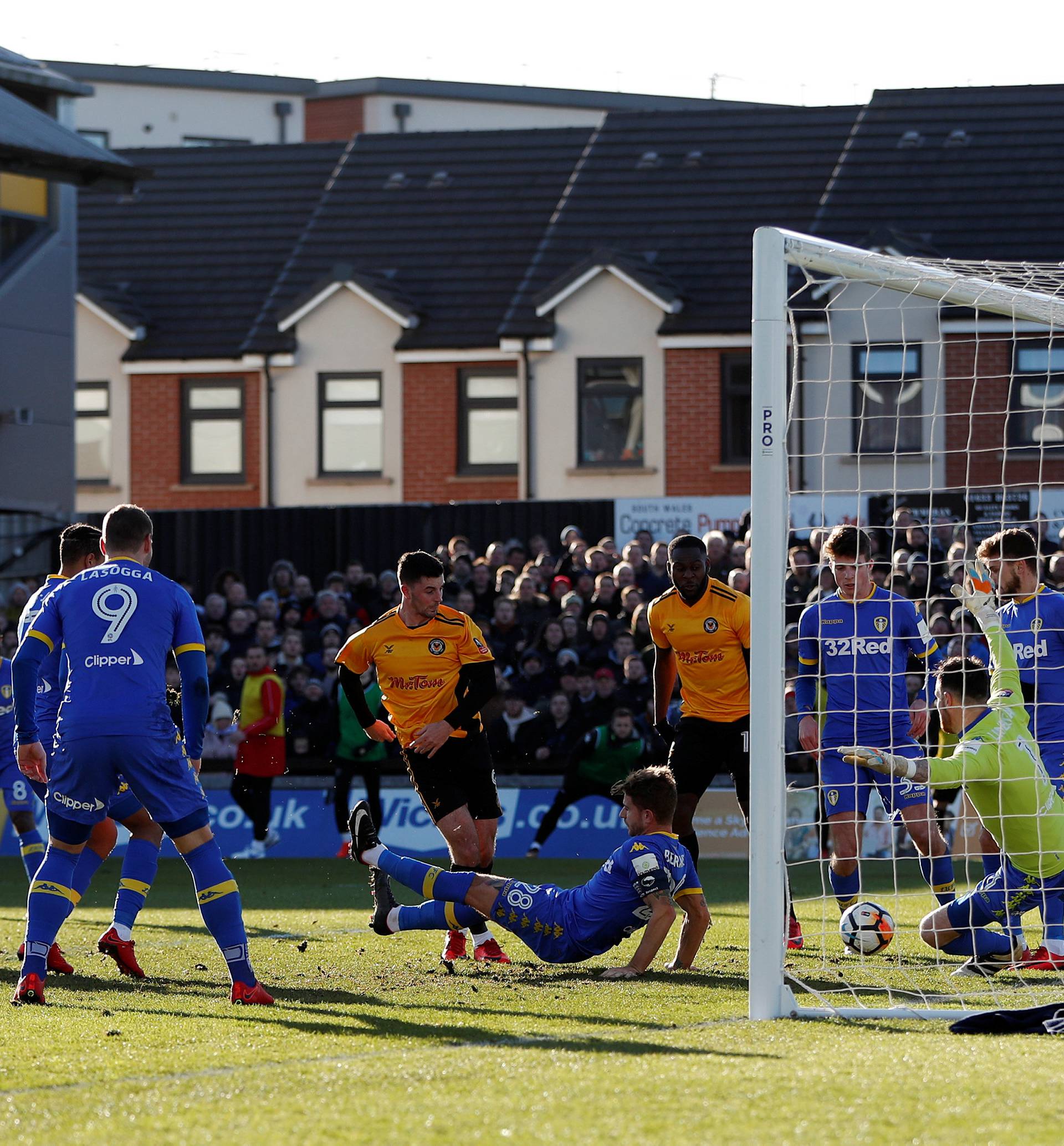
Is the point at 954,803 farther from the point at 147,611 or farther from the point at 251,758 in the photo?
the point at 147,611

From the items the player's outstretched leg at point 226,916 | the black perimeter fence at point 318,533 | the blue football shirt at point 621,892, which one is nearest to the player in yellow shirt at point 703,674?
the blue football shirt at point 621,892

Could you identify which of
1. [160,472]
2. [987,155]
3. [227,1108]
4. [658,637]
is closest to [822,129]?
[987,155]

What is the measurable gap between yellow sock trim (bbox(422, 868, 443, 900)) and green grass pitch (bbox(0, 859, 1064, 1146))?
0.40m

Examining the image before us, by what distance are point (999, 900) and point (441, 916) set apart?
2525mm

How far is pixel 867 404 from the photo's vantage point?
27.2 meters

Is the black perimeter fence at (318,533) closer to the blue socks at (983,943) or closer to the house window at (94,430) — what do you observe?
the house window at (94,430)

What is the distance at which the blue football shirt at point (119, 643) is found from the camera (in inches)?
285

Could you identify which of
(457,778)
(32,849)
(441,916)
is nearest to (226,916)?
(441,916)

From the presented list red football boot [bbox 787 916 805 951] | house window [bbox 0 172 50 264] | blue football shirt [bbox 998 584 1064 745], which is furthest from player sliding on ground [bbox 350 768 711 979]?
house window [bbox 0 172 50 264]

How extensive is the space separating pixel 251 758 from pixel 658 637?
830 centimetres

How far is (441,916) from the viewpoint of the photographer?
26.2 ft

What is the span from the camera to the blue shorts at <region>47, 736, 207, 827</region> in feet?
23.6

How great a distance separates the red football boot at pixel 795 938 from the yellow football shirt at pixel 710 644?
126 centimetres

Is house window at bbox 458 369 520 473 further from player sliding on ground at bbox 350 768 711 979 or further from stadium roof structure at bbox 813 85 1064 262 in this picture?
player sliding on ground at bbox 350 768 711 979
